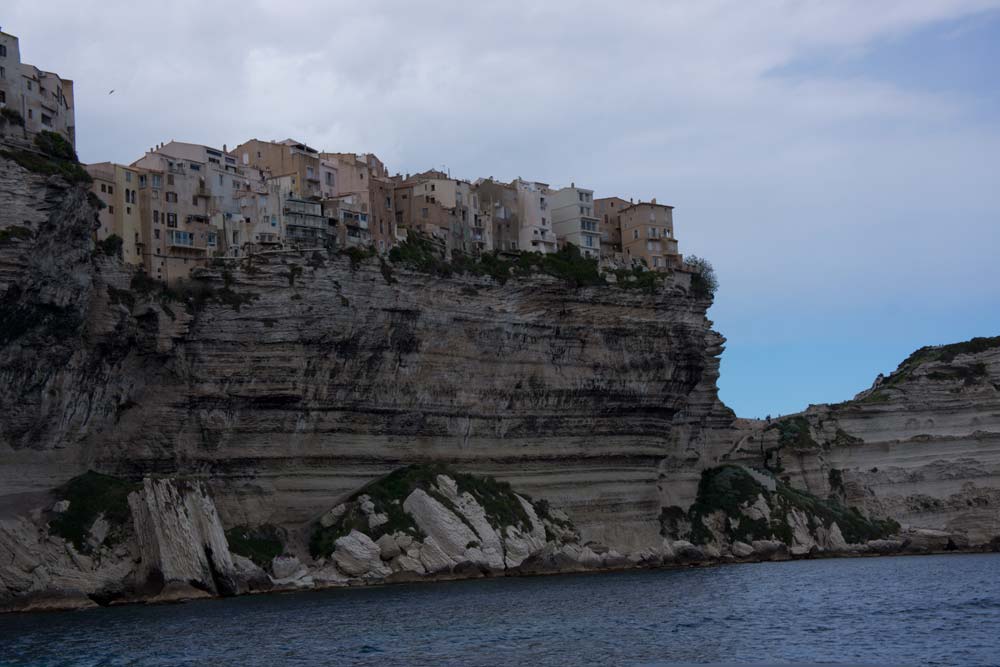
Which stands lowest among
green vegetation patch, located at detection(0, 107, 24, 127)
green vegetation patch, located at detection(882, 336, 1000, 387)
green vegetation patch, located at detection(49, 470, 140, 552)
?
green vegetation patch, located at detection(49, 470, 140, 552)

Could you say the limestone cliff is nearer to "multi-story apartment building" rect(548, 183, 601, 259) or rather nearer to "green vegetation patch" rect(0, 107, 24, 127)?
"green vegetation patch" rect(0, 107, 24, 127)

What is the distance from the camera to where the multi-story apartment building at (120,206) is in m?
58.5

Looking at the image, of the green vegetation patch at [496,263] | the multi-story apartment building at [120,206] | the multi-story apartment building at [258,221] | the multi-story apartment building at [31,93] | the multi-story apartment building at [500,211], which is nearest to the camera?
the multi-story apartment building at [31,93]

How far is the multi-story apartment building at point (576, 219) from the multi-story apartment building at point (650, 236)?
225cm

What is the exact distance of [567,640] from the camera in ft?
123

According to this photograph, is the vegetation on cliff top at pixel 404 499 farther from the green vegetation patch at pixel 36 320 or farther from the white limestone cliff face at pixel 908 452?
the white limestone cliff face at pixel 908 452

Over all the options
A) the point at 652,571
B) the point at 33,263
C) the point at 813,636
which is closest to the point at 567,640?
the point at 813,636

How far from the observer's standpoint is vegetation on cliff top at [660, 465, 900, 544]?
7581 centimetres

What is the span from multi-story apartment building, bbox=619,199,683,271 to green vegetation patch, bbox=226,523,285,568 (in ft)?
111

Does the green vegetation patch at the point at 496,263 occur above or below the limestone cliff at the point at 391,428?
above

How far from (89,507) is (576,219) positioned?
40.2 m

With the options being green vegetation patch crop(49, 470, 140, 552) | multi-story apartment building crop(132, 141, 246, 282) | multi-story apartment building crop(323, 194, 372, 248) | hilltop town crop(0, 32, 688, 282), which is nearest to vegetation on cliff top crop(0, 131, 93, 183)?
hilltop town crop(0, 32, 688, 282)

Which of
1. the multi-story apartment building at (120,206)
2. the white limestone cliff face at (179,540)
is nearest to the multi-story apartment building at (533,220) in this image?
the multi-story apartment building at (120,206)

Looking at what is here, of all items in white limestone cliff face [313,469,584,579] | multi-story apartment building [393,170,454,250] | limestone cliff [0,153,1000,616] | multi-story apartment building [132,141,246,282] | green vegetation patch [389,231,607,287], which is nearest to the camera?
limestone cliff [0,153,1000,616]
